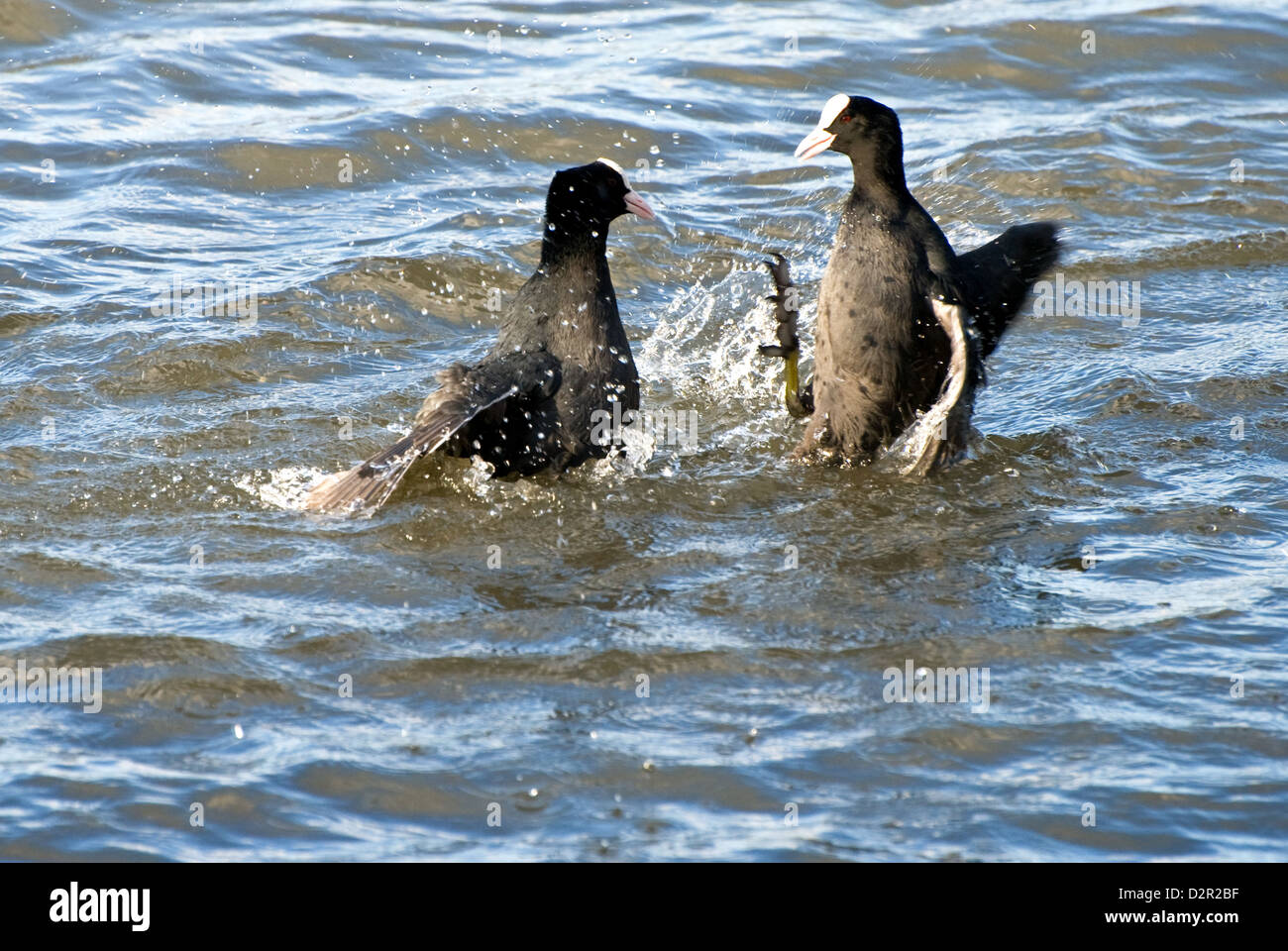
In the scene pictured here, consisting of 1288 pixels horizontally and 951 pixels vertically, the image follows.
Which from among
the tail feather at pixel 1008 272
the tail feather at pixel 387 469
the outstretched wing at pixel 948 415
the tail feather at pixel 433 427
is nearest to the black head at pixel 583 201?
the tail feather at pixel 433 427

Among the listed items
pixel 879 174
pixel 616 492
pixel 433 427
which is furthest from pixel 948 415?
pixel 433 427

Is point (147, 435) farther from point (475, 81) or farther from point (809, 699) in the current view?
point (475, 81)

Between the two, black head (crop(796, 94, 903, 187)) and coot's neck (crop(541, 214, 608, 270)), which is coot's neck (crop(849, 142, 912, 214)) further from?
coot's neck (crop(541, 214, 608, 270))

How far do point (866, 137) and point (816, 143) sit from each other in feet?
0.62

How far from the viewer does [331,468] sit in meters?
5.21

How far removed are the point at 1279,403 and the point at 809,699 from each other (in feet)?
9.85

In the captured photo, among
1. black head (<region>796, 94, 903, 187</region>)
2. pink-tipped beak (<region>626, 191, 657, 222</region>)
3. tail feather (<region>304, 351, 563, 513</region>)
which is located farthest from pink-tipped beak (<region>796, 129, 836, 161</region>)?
tail feather (<region>304, 351, 563, 513</region>)

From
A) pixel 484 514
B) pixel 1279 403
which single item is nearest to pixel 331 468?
pixel 484 514

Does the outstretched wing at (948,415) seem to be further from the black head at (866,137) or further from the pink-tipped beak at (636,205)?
the pink-tipped beak at (636,205)

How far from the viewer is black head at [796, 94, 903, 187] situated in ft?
17.0

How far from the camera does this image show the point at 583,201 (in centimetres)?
516

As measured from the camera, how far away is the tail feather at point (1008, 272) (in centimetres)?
545

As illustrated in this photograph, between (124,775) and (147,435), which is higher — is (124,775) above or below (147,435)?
below
